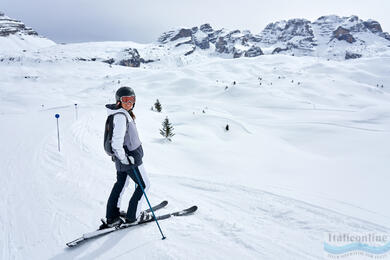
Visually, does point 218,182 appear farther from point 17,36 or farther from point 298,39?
point 298,39

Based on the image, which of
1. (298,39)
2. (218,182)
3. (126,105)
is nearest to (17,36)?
(218,182)

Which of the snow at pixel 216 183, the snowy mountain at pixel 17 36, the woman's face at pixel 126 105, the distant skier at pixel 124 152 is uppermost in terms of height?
the snowy mountain at pixel 17 36

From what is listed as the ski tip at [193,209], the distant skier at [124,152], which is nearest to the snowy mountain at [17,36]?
the distant skier at [124,152]

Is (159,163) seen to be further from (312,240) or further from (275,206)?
(312,240)

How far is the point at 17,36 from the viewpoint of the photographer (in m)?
106

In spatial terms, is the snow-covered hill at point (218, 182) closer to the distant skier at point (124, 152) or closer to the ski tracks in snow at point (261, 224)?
the ski tracks in snow at point (261, 224)

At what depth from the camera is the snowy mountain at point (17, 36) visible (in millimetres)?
95375

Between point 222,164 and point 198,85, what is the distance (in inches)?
773

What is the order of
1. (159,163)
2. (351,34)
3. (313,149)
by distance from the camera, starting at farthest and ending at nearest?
(351,34), (313,149), (159,163)

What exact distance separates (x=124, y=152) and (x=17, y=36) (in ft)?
452

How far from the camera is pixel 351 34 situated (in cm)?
13562

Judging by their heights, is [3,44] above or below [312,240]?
above

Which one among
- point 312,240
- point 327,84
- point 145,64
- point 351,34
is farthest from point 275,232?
point 351,34

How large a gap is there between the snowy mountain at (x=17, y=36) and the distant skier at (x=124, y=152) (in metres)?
113
